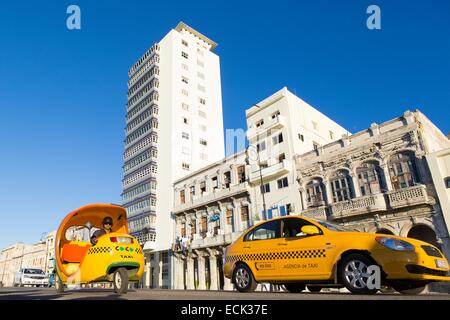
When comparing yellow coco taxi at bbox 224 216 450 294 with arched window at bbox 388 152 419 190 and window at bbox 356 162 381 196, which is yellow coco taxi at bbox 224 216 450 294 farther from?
window at bbox 356 162 381 196

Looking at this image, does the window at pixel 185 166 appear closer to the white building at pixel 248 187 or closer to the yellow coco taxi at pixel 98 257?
the white building at pixel 248 187

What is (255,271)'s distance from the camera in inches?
293

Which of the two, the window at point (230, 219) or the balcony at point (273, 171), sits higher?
the balcony at point (273, 171)

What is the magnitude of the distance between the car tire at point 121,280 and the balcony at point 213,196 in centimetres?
2307

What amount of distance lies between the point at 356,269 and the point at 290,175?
21976mm

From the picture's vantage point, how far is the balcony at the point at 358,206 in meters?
20.6

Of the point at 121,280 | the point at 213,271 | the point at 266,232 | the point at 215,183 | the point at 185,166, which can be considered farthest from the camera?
the point at 185,166

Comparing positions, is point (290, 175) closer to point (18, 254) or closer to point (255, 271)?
point (255, 271)

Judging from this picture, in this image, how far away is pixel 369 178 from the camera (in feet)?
73.0

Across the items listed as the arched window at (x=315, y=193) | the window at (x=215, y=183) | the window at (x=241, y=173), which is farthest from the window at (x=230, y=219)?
the arched window at (x=315, y=193)

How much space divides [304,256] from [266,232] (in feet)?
4.14

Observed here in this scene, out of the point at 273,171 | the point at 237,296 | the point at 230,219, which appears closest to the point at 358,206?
the point at 273,171

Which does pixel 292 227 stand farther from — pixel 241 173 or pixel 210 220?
pixel 210 220
